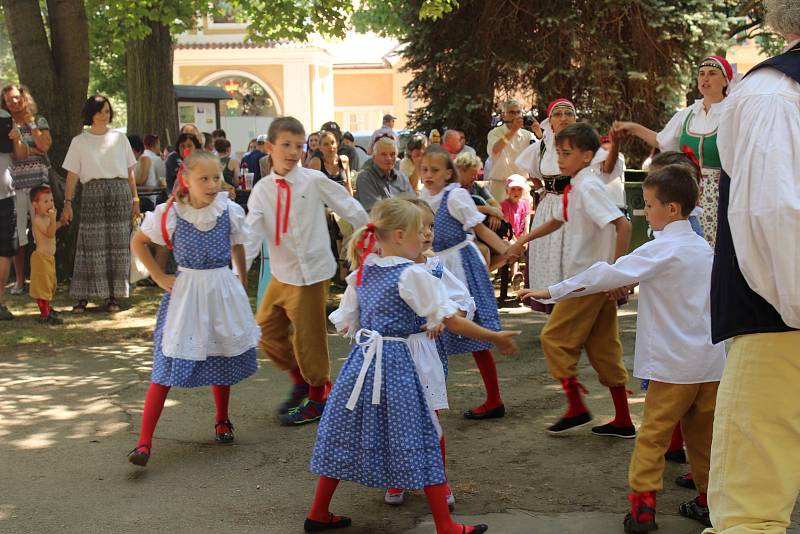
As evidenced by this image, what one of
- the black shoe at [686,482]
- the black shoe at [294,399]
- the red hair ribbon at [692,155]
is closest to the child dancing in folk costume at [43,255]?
the black shoe at [294,399]

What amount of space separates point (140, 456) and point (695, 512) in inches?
109

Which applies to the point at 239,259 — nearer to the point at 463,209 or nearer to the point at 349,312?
the point at 463,209

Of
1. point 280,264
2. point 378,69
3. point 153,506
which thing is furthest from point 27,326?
point 378,69

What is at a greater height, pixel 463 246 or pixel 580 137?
pixel 580 137

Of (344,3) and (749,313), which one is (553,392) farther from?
(344,3)

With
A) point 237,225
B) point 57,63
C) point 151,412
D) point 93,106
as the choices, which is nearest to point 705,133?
point 237,225

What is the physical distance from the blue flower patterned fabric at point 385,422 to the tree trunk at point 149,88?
1105 cm

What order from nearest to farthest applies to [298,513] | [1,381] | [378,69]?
[298,513]
[1,381]
[378,69]

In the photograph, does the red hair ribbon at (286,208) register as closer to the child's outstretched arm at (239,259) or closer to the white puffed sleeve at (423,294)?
the child's outstretched arm at (239,259)

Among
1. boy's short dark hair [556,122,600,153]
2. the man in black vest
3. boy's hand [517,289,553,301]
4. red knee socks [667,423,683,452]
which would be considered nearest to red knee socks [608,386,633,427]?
red knee socks [667,423,683,452]

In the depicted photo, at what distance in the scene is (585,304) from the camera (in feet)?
17.7

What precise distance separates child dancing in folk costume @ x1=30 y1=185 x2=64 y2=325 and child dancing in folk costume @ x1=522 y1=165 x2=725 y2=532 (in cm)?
Answer: 661

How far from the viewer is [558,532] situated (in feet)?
13.9

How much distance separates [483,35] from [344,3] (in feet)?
10.2
